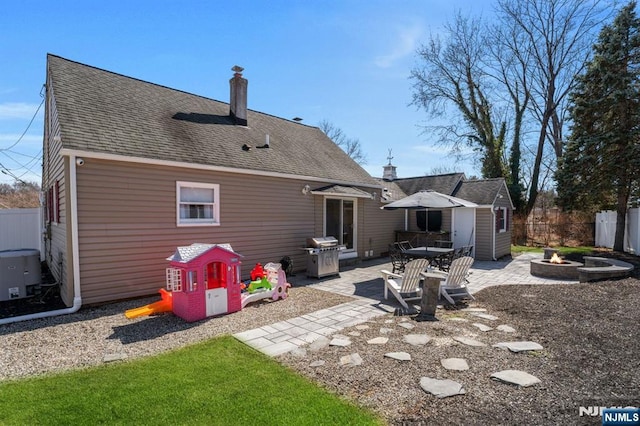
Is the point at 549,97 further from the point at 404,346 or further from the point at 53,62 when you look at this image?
the point at 53,62

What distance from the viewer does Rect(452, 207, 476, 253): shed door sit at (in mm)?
13562

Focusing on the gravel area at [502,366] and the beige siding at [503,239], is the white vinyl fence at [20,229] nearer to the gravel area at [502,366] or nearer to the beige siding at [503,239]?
the gravel area at [502,366]

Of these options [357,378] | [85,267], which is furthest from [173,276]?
[357,378]

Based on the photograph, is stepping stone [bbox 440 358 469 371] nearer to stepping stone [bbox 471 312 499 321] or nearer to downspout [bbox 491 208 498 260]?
stepping stone [bbox 471 312 499 321]

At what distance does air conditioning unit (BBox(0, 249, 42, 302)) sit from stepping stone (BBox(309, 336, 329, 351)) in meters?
6.79

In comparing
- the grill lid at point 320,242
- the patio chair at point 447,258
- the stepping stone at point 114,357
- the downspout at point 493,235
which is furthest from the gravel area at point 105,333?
the downspout at point 493,235

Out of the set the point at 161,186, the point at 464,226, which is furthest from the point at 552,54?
the point at 161,186

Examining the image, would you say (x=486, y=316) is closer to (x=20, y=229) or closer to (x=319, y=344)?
(x=319, y=344)

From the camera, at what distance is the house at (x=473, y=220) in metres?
13.3

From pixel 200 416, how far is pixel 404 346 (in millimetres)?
2656

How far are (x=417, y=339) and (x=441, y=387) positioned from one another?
1.32 m

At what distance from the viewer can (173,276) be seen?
19.0 feet

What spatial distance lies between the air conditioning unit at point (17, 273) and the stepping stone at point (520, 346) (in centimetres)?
917

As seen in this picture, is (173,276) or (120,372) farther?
(173,276)
